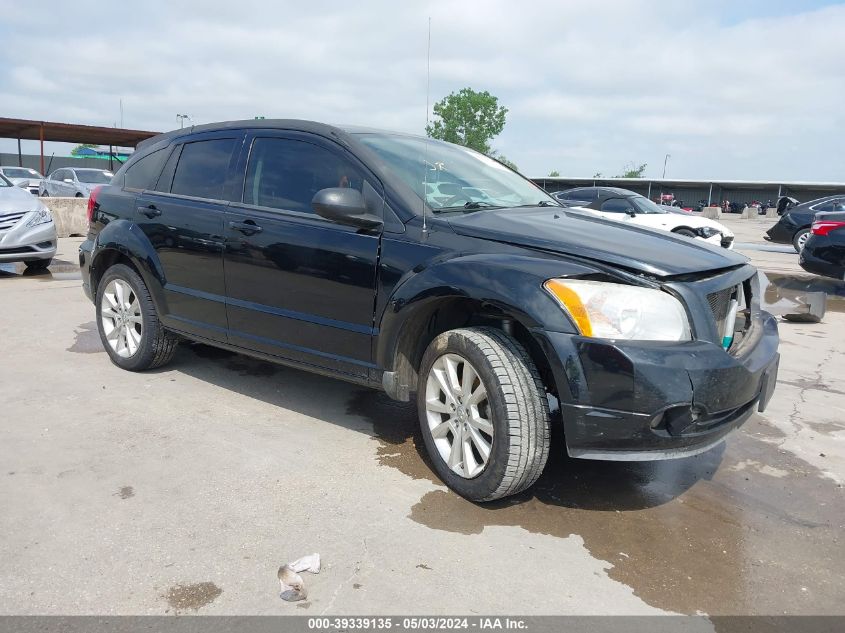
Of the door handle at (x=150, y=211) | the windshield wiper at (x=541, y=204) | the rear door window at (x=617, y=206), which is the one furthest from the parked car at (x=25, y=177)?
the windshield wiper at (x=541, y=204)

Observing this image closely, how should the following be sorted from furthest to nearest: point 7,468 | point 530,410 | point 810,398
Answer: point 810,398 → point 7,468 → point 530,410

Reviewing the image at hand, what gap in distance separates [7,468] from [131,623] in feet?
5.13

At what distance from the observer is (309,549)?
2.72 m

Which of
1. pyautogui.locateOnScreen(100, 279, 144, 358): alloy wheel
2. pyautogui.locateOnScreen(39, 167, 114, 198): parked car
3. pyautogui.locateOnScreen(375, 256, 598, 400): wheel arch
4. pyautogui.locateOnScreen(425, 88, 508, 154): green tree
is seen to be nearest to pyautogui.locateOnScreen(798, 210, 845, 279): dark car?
pyautogui.locateOnScreen(375, 256, 598, 400): wheel arch

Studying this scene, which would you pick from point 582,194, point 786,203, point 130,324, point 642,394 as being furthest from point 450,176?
point 786,203

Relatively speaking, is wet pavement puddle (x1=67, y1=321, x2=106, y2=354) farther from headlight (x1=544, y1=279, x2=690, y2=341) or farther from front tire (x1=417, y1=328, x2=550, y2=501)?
headlight (x1=544, y1=279, x2=690, y2=341)

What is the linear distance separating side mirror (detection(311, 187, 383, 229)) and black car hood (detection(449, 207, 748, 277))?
0.43m

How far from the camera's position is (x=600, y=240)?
3113mm

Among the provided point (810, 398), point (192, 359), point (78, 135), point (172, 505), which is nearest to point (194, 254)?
point (192, 359)

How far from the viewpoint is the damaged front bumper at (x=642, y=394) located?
2.67 m

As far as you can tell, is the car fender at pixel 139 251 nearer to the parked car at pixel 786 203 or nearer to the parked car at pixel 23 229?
the parked car at pixel 23 229

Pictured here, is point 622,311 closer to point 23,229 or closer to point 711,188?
point 23,229

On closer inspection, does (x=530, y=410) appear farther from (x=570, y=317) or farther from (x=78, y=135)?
(x=78, y=135)

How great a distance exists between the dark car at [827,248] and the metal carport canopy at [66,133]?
25.9 meters
